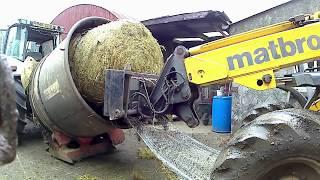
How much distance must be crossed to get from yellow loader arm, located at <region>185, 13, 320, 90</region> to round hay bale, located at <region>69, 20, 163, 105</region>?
1254mm

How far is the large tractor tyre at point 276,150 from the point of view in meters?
2.50

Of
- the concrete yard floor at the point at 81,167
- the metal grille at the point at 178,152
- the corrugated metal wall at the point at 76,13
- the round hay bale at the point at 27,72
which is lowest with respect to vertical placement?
the concrete yard floor at the point at 81,167

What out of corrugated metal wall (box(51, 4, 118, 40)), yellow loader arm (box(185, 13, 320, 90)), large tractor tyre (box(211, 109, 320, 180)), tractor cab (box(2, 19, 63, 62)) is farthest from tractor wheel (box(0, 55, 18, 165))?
corrugated metal wall (box(51, 4, 118, 40))

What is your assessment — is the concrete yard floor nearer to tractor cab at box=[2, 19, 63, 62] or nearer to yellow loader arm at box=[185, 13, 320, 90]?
yellow loader arm at box=[185, 13, 320, 90]

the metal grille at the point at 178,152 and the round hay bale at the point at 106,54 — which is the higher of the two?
the round hay bale at the point at 106,54

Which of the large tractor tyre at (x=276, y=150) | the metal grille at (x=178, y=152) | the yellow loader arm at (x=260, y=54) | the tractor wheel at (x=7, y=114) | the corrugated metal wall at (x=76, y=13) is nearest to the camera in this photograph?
the tractor wheel at (x=7, y=114)

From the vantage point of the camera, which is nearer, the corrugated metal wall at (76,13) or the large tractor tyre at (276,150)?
the large tractor tyre at (276,150)

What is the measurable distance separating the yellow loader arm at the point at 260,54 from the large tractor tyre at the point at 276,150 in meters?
0.61

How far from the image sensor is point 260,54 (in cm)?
320

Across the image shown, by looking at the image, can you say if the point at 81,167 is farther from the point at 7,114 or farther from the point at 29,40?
the point at 7,114

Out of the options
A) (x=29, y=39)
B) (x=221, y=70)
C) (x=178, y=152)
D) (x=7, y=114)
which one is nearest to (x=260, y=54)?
(x=221, y=70)

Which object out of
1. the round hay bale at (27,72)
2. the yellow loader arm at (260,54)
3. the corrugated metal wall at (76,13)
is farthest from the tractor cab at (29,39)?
the corrugated metal wall at (76,13)

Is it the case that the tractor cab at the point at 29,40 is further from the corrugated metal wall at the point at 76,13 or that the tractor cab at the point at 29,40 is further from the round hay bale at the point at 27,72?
the corrugated metal wall at the point at 76,13

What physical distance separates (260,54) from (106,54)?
6.49 feet
